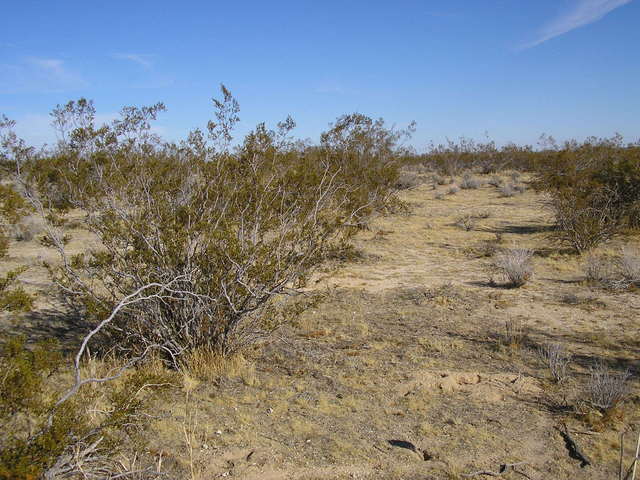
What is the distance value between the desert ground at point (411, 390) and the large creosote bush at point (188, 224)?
1.63 feet

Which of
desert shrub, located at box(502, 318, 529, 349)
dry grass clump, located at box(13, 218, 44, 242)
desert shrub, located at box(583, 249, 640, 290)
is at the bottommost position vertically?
desert shrub, located at box(502, 318, 529, 349)

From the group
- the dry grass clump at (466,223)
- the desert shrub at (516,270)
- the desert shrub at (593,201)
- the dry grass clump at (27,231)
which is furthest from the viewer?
the dry grass clump at (466,223)

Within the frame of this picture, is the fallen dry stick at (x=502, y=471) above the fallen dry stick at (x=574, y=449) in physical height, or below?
above

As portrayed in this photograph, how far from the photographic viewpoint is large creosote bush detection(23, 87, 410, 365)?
16.8 ft

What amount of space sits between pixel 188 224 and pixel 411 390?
9.01 ft

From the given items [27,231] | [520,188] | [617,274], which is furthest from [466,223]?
[27,231]

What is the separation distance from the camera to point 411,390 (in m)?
5.09

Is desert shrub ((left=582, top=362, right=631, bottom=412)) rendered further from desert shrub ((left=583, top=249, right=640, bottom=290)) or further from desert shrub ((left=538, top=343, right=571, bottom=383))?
desert shrub ((left=583, top=249, right=640, bottom=290))

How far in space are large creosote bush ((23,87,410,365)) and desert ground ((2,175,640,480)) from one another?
50 cm

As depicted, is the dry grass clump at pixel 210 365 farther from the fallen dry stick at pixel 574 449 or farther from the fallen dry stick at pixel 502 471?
the fallen dry stick at pixel 574 449

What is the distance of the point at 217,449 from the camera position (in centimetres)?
394

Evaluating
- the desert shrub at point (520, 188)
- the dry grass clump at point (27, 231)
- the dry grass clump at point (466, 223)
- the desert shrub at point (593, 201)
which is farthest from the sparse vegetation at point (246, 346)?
the desert shrub at point (520, 188)

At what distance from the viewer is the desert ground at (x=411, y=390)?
12.7 ft

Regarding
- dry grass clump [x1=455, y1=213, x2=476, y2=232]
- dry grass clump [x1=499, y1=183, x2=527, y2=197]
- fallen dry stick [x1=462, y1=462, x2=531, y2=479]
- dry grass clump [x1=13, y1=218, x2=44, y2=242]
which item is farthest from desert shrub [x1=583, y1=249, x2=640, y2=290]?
dry grass clump [x1=13, y1=218, x2=44, y2=242]
